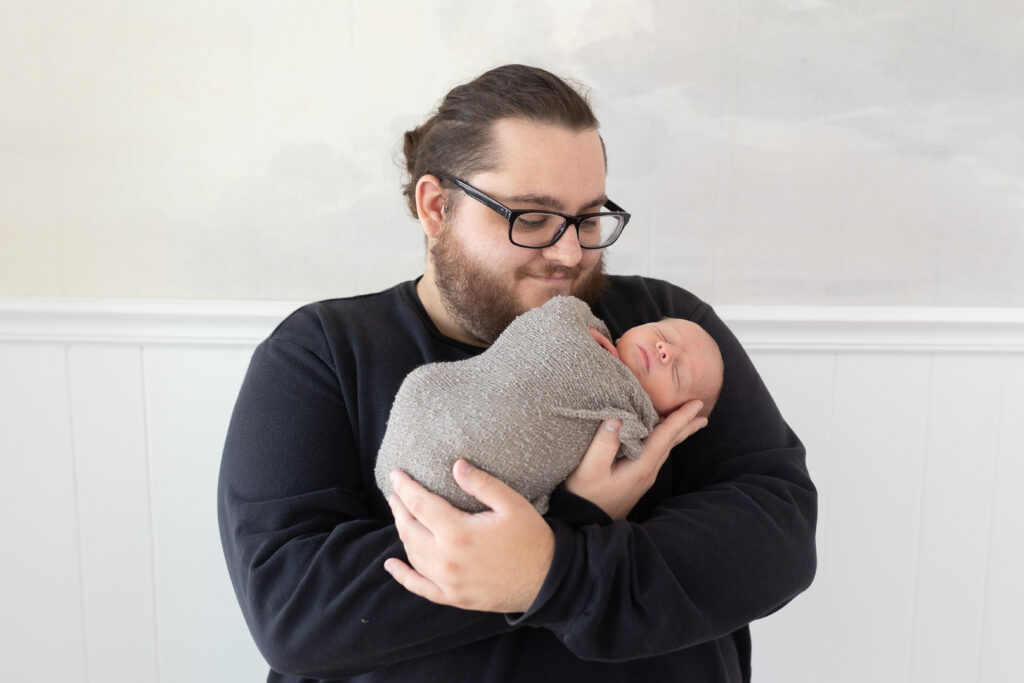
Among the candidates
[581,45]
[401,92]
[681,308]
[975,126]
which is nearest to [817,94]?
[975,126]

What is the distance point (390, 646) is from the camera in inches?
41.5

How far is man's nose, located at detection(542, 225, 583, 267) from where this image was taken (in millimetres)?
1301

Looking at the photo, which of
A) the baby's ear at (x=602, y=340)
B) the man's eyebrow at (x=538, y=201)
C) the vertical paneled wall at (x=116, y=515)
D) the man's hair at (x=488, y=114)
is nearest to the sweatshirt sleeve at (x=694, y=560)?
the baby's ear at (x=602, y=340)

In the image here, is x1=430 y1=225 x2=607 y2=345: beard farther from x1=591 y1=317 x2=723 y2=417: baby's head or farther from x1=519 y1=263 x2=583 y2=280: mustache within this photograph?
x1=591 y1=317 x2=723 y2=417: baby's head

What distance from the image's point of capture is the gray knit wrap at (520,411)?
3.48 feet

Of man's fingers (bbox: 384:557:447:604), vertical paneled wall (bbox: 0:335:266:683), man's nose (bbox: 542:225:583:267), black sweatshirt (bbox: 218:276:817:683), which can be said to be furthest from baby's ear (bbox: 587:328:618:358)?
vertical paneled wall (bbox: 0:335:266:683)

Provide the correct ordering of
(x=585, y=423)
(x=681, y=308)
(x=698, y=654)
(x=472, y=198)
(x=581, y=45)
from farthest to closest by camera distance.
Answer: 1. (x=581, y=45)
2. (x=681, y=308)
3. (x=472, y=198)
4. (x=698, y=654)
5. (x=585, y=423)

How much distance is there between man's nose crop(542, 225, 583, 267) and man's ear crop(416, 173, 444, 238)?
0.24 m

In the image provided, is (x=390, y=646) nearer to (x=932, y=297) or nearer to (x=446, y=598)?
(x=446, y=598)

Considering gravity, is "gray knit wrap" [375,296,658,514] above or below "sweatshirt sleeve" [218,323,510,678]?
above

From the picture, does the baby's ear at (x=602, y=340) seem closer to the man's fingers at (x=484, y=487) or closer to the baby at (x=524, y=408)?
the baby at (x=524, y=408)

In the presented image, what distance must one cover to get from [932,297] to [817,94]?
0.58 metres

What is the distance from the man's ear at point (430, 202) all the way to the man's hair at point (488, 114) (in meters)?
0.02

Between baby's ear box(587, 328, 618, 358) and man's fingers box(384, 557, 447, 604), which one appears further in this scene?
baby's ear box(587, 328, 618, 358)
